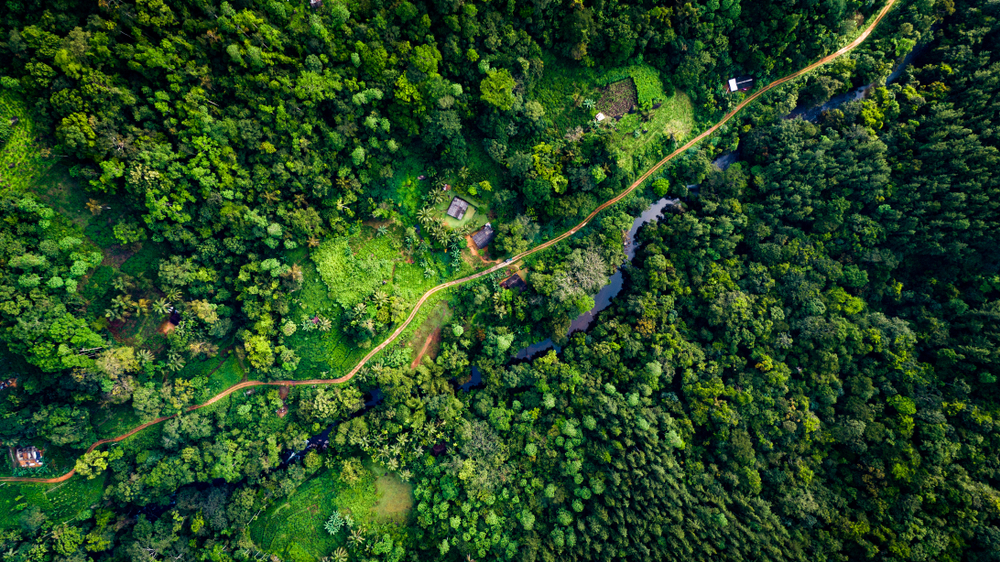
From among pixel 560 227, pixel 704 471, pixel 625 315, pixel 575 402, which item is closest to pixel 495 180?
pixel 560 227

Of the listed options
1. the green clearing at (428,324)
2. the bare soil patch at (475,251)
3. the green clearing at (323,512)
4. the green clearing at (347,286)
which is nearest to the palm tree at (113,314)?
the green clearing at (347,286)

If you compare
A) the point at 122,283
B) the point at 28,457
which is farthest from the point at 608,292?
the point at 28,457

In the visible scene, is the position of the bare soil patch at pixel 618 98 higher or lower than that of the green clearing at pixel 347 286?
higher

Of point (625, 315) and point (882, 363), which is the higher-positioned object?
point (882, 363)

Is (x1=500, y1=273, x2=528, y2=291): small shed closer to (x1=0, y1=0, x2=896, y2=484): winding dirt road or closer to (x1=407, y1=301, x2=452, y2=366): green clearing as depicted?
(x1=0, y1=0, x2=896, y2=484): winding dirt road

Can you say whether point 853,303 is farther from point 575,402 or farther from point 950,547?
point 575,402

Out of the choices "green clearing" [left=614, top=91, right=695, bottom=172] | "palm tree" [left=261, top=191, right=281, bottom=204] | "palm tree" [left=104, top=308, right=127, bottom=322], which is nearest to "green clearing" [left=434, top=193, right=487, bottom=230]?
"palm tree" [left=261, top=191, right=281, bottom=204]

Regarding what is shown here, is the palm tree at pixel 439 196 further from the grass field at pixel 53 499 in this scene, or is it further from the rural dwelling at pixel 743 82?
the grass field at pixel 53 499
